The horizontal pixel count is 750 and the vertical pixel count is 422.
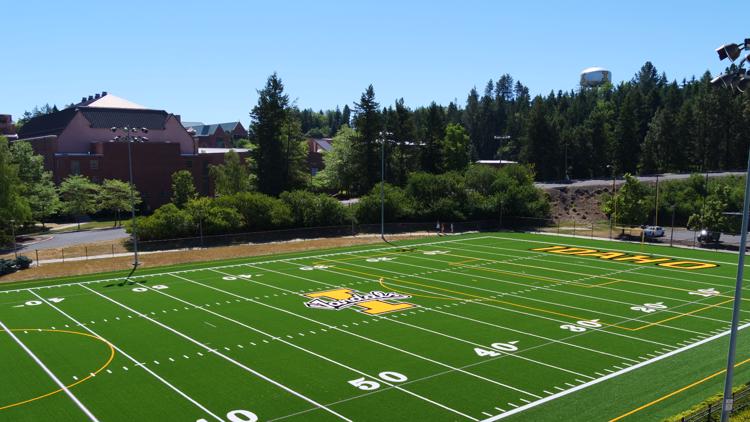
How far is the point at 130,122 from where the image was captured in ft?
297

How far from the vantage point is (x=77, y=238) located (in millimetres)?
55250

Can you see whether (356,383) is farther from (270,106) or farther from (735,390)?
(270,106)

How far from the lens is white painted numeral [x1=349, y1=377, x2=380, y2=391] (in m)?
17.7

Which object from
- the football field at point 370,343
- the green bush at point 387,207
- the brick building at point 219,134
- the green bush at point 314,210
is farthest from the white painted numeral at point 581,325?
the brick building at point 219,134

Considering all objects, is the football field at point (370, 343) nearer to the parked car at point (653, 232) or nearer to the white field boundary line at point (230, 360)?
the white field boundary line at point (230, 360)

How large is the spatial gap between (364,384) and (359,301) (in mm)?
11240

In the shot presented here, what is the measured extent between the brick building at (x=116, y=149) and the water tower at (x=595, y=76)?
430 ft

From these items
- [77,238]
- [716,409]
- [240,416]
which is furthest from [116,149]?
[716,409]

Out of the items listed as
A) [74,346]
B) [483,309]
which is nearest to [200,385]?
[74,346]

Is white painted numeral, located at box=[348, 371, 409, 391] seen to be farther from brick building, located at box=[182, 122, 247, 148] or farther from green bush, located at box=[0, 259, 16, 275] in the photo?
brick building, located at box=[182, 122, 247, 148]

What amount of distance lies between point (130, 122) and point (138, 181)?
49.3ft

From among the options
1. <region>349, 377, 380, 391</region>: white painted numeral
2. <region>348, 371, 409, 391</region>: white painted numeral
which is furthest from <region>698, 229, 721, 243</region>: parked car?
<region>349, 377, 380, 391</region>: white painted numeral

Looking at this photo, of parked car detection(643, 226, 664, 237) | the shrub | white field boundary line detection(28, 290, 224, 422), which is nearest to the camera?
white field boundary line detection(28, 290, 224, 422)

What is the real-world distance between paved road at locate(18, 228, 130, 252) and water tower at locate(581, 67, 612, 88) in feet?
522
